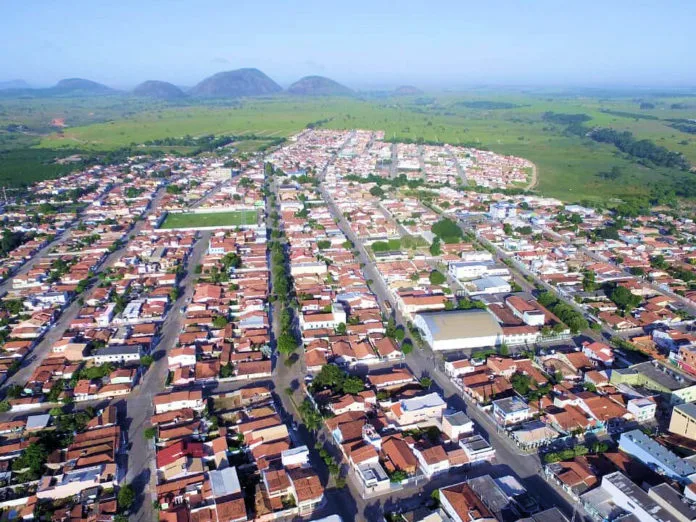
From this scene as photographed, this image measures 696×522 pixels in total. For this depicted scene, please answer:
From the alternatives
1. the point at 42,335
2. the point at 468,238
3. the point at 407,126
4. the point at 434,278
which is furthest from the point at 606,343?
the point at 407,126

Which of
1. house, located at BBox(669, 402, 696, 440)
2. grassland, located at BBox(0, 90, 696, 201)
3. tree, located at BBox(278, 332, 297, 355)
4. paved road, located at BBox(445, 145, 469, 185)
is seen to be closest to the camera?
house, located at BBox(669, 402, 696, 440)

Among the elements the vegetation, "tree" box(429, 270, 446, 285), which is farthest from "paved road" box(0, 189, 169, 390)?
the vegetation

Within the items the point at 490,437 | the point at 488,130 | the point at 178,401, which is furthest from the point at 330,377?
the point at 488,130

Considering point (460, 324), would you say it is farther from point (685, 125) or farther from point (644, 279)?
point (685, 125)

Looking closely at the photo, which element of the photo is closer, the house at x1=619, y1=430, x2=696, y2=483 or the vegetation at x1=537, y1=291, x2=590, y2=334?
the house at x1=619, y1=430, x2=696, y2=483

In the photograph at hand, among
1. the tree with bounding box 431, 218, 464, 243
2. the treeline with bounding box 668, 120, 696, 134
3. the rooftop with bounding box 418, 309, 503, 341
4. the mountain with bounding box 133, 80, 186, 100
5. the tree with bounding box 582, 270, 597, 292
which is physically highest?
the mountain with bounding box 133, 80, 186, 100

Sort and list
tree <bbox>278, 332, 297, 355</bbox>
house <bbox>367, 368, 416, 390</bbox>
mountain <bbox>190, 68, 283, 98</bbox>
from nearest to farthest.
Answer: house <bbox>367, 368, 416, 390</bbox>
tree <bbox>278, 332, 297, 355</bbox>
mountain <bbox>190, 68, 283, 98</bbox>

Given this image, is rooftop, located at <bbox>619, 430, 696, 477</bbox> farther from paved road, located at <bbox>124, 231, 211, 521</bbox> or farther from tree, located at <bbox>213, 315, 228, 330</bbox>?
tree, located at <bbox>213, 315, 228, 330</bbox>

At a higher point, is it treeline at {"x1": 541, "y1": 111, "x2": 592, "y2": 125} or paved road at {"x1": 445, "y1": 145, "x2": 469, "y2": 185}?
treeline at {"x1": 541, "y1": 111, "x2": 592, "y2": 125}

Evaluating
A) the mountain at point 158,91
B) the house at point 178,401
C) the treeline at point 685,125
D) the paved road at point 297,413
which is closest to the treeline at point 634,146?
the treeline at point 685,125
